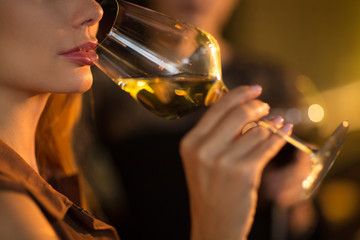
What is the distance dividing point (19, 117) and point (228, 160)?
0.37 meters

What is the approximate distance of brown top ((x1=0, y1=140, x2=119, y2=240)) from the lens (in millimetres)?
575

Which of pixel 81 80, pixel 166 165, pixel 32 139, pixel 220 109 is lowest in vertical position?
pixel 166 165

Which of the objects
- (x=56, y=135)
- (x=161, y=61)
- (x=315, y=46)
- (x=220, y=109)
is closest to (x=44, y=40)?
(x=161, y=61)

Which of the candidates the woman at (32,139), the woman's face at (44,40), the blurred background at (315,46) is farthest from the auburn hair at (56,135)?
the blurred background at (315,46)

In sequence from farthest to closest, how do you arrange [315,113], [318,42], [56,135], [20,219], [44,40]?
[318,42] → [315,113] → [56,135] → [44,40] → [20,219]

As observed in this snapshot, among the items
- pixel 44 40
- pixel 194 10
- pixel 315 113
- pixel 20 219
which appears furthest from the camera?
pixel 194 10

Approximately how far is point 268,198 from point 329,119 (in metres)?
1.26

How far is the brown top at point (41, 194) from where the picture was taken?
57cm

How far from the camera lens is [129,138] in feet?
4.81

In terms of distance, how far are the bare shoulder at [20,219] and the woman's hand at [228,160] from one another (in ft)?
0.67

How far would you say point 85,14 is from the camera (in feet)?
2.19

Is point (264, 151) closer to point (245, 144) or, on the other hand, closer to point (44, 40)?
point (245, 144)

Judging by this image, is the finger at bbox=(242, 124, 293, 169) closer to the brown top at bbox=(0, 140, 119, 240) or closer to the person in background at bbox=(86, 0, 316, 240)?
the brown top at bbox=(0, 140, 119, 240)

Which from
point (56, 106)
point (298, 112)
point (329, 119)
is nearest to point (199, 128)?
point (56, 106)
